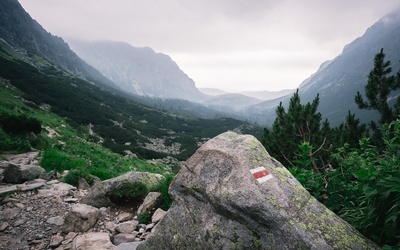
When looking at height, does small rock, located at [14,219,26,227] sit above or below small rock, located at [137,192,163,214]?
below

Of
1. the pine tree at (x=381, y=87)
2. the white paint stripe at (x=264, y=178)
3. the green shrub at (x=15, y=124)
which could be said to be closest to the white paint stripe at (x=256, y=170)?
the white paint stripe at (x=264, y=178)

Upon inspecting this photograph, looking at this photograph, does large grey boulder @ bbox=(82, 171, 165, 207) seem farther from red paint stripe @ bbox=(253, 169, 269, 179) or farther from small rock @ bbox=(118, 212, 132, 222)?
→ red paint stripe @ bbox=(253, 169, 269, 179)

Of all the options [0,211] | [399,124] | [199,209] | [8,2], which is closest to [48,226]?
[0,211]

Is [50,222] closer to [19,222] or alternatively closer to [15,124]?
[19,222]

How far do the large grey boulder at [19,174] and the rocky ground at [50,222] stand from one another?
42cm

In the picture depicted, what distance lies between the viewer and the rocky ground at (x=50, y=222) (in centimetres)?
470

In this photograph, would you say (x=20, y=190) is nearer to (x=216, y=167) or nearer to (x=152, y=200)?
(x=152, y=200)

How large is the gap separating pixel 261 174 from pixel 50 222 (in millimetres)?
5301

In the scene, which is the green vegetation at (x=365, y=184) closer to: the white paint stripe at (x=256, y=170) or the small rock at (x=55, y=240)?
the white paint stripe at (x=256, y=170)

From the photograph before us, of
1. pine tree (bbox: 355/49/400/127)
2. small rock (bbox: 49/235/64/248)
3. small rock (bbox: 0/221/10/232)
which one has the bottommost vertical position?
small rock (bbox: 0/221/10/232)

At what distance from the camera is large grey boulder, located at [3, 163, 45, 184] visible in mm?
7414

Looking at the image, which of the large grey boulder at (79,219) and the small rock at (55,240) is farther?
the large grey boulder at (79,219)

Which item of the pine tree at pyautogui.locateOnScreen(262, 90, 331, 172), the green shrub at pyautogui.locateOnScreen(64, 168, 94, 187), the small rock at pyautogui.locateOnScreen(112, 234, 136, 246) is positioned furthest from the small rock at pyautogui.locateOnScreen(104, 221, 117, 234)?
the pine tree at pyautogui.locateOnScreen(262, 90, 331, 172)

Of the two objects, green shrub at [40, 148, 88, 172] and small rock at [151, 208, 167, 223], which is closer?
small rock at [151, 208, 167, 223]
